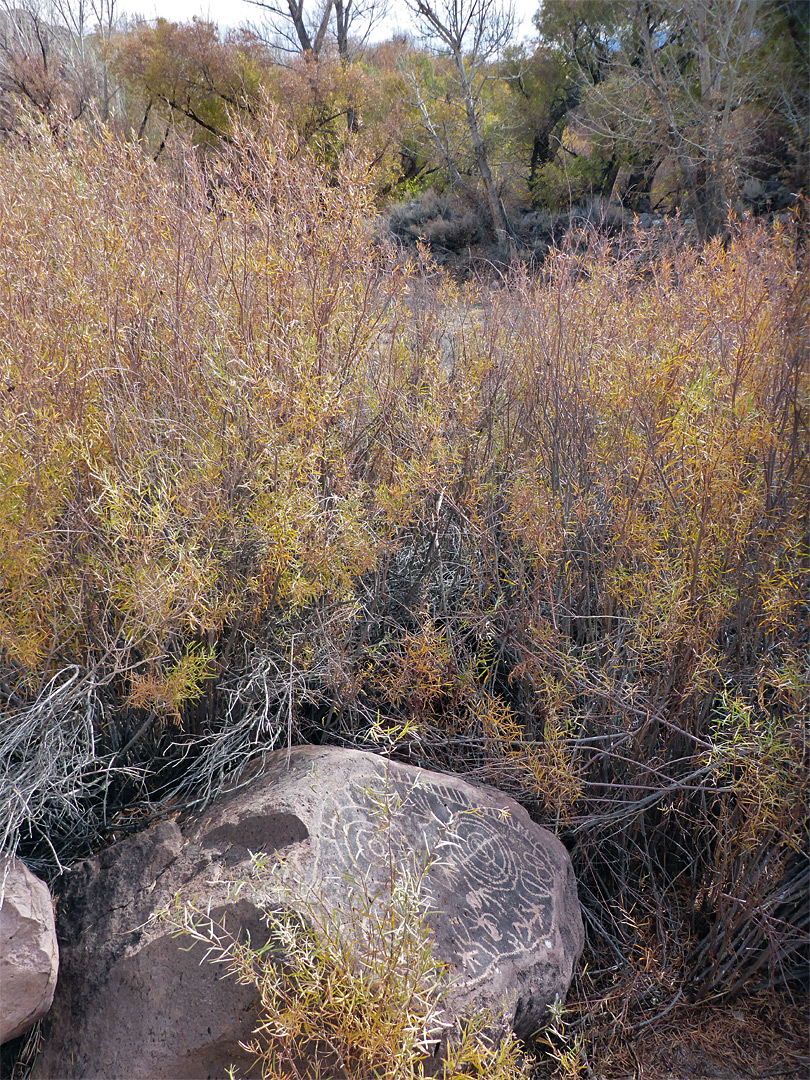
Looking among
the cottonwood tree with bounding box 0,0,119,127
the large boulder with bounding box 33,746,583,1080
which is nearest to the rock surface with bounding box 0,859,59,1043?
the large boulder with bounding box 33,746,583,1080

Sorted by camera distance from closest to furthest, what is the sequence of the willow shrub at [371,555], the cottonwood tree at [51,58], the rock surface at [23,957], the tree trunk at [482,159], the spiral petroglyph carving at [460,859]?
the rock surface at [23,957], the spiral petroglyph carving at [460,859], the willow shrub at [371,555], the cottonwood tree at [51,58], the tree trunk at [482,159]

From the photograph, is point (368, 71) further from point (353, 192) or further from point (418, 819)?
point (418, 819)

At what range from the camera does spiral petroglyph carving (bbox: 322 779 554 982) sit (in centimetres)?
198

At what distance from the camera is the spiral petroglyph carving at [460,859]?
77.9 inches

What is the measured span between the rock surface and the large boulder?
11 centimetres

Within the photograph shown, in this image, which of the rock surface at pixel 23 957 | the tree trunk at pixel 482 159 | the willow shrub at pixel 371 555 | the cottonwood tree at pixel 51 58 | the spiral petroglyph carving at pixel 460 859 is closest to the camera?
the rock surface at pixel 23 957

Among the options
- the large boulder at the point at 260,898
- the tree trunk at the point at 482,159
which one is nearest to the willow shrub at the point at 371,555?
the large boulder at the point at 260,898

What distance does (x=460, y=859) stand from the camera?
85.0 inches

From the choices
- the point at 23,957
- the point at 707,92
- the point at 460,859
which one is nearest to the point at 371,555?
the point at 460,859

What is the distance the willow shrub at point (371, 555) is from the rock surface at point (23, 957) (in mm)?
237

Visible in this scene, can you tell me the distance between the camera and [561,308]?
130 inches

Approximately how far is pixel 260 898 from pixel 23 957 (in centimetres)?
63

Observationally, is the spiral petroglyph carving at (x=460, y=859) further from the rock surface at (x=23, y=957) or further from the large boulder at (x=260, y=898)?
the rock surface at (x=23, y=957)

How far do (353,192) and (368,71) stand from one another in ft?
61.4
